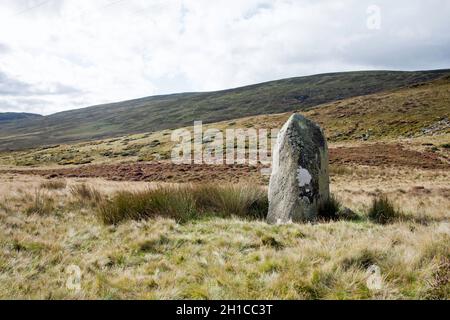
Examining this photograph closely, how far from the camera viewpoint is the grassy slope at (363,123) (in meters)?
56.8

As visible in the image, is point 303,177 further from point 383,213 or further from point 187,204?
point 187,204

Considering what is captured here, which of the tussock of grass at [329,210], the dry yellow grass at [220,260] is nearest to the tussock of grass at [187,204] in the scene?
the dry yellow grass at [220,260]

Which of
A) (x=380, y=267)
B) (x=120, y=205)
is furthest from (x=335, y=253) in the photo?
(x=120, y=205)

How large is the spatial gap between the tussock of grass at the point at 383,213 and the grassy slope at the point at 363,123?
132ft

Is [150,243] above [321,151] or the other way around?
the other way around

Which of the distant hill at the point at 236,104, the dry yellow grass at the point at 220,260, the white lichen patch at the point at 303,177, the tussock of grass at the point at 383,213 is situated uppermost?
the distant hill at the point at 236,104

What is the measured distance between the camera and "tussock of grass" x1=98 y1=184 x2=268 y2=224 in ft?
25.8

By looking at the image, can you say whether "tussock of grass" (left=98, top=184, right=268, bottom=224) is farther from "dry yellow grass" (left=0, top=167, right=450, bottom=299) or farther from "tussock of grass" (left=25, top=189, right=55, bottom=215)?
"tussock of grass" (left=25, top=189, right=55, bottom=215)

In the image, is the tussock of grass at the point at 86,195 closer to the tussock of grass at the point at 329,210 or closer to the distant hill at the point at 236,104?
the tussock of grass at the point at 329,210

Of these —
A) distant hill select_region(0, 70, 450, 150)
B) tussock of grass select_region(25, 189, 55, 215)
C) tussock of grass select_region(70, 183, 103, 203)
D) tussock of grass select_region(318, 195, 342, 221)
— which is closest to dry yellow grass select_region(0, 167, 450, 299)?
tussock of grass select_region(318, 195, 342, 221)

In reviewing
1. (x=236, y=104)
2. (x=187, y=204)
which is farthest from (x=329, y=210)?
(x=236, y=104)

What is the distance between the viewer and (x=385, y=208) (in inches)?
333

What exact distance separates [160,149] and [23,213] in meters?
55.5
